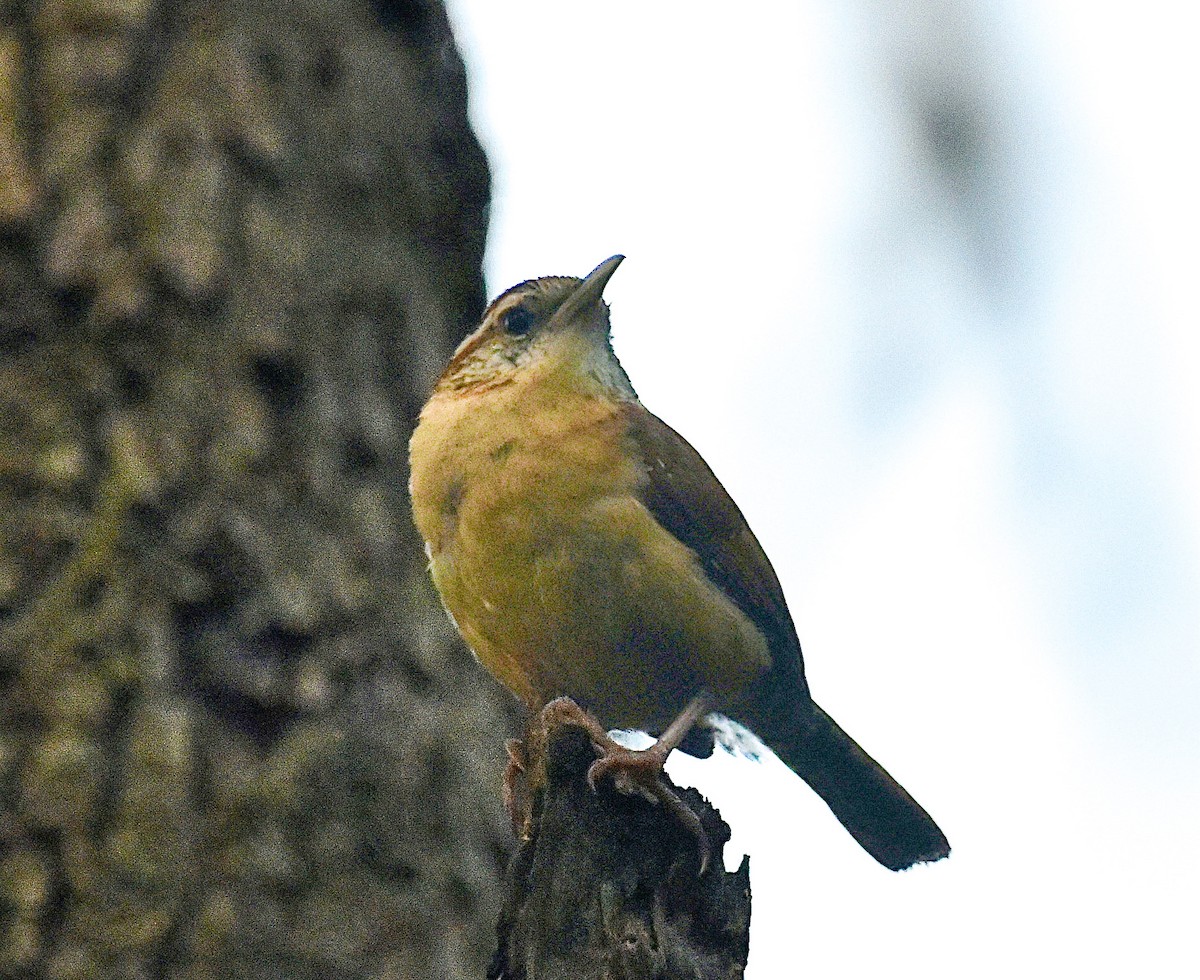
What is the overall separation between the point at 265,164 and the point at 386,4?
0.71m

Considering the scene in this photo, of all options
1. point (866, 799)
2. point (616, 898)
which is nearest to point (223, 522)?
point (616, 898)

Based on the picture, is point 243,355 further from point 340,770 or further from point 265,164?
point 340,770

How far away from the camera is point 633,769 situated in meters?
3.36

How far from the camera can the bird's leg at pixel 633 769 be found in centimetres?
325

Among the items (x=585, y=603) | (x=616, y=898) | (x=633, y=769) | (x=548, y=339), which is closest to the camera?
(x=616, y=898)

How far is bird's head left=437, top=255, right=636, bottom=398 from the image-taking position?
462cm

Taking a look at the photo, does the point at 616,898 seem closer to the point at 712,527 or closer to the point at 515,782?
the point at 515,782

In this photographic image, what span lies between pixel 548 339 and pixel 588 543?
85cm

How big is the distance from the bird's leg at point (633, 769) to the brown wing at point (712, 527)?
77 centimetres

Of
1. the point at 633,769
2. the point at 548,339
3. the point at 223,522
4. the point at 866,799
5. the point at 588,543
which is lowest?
the point at 866,799

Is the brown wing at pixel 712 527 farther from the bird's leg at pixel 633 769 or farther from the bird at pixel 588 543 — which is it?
the bird's leg at pixel 633 769

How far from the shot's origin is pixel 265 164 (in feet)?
15.5

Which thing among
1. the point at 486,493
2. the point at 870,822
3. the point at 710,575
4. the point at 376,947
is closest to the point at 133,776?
the point at 376,947

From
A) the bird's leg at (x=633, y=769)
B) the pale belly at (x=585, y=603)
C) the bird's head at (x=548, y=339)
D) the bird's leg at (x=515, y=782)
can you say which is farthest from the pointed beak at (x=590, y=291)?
the bird's leg at (x=633, y=769)
